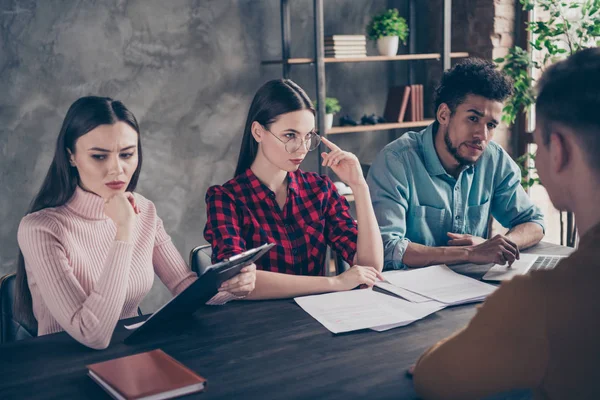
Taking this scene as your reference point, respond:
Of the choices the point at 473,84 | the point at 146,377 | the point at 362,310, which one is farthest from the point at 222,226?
the point at 473,84

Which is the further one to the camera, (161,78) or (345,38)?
(345,38)

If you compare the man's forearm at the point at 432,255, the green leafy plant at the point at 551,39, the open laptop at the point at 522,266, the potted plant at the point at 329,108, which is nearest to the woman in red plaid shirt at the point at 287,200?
the man's forearm at the point at 432,255

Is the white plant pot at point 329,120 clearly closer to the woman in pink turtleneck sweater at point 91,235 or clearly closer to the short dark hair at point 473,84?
the short dark hair at point 473,84

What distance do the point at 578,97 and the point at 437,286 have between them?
950mm

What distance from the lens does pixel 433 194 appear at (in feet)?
8.31

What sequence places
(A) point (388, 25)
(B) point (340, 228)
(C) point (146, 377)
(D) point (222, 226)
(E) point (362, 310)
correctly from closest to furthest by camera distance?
(C) point (146, 377), (E) point (362, 310), (D) point (222, 226), (B) point (340, 228), (A) point (388, 25)

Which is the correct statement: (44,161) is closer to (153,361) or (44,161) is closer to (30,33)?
(30,33)

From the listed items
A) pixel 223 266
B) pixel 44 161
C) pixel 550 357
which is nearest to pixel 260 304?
pixel 223 266

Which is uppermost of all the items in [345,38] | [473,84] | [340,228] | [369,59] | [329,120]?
[345,38]

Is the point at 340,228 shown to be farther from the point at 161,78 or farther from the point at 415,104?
the point at 415,104

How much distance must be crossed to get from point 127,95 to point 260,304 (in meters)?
2.17

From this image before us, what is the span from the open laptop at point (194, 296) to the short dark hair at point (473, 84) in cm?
123

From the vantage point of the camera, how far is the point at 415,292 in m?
1.84

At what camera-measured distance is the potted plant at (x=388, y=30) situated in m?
4.01
